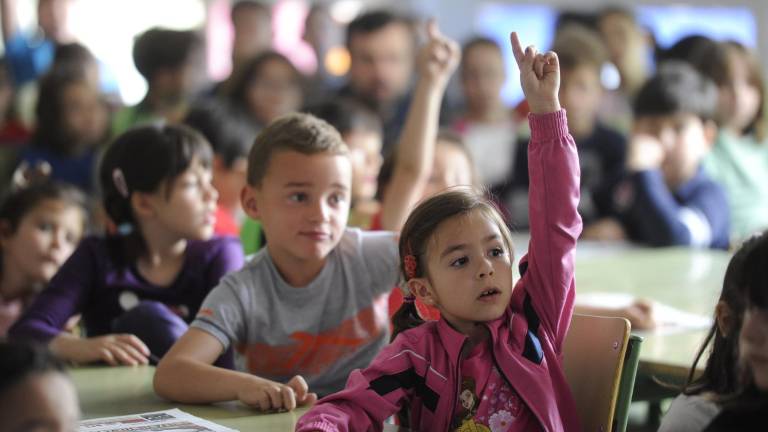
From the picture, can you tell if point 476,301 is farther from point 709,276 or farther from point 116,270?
point 709,276

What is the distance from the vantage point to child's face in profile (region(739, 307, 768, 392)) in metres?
1.23

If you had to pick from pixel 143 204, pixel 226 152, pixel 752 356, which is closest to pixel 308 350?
pixel 143 204

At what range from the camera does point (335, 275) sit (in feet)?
6.91

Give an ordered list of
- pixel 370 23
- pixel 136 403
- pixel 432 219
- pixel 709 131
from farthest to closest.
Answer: pixel 370 23
pixel 709 131
pixel 136 403
pixel 432 219

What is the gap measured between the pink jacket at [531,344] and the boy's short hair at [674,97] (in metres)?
2.66

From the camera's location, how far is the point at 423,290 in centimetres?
169

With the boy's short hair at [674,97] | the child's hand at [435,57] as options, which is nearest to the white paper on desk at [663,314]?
the child's hand at [435,57]

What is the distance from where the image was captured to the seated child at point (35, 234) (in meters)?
3.03

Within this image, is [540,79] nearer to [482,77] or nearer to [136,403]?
[136,403]

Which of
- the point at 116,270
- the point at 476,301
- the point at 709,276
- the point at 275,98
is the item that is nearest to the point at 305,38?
the point at 275,98

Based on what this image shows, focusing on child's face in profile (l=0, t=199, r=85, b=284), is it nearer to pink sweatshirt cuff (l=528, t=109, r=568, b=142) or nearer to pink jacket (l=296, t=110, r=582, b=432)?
pink jacket (l=296, t=110, r=582, b=432)

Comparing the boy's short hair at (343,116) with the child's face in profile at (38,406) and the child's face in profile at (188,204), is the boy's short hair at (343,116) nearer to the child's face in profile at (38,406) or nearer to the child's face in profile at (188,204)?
the child's face in profile at (188,204)

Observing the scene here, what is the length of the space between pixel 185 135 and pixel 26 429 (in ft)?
4.92

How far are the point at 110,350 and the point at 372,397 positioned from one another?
77 centimetres
